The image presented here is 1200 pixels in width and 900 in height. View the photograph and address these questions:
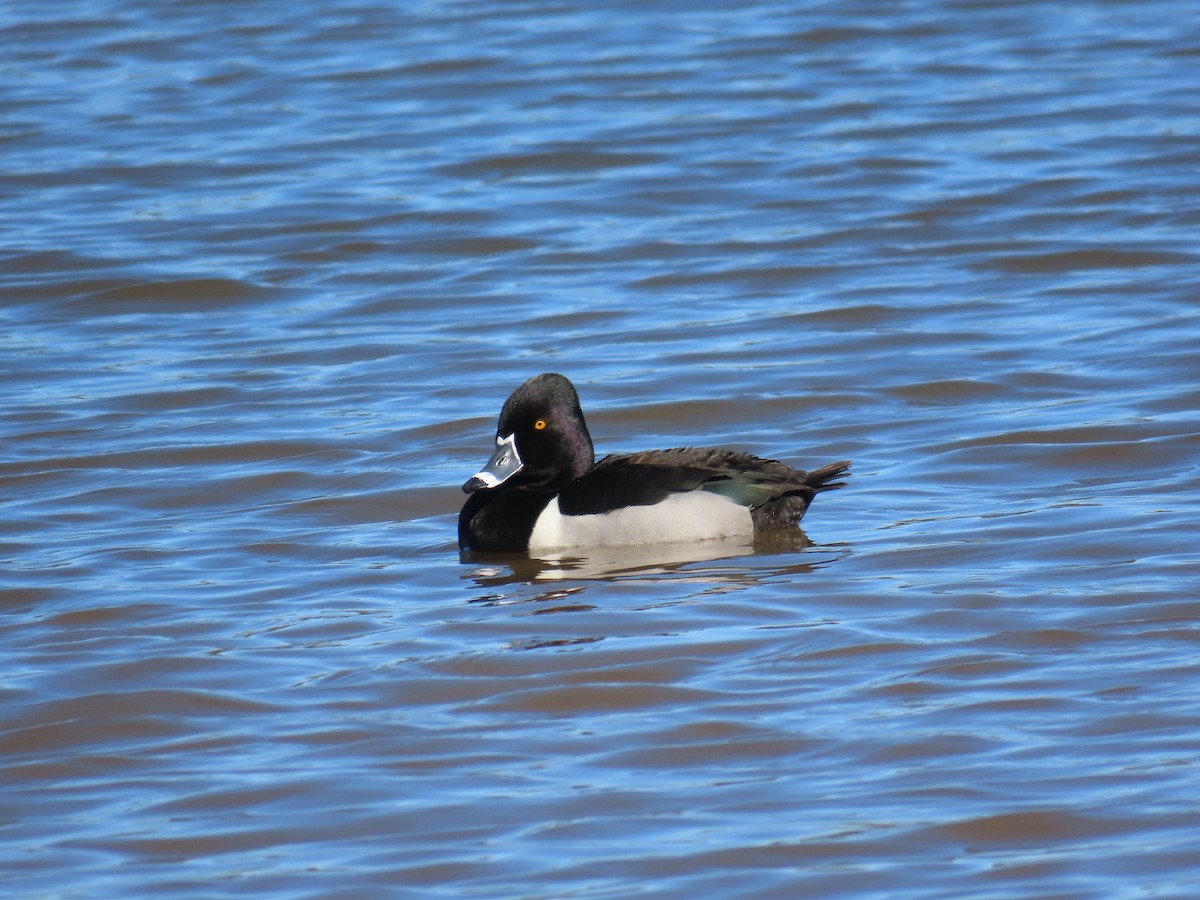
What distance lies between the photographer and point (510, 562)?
7.98 metres

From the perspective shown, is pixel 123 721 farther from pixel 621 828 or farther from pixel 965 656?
pixel 965 656

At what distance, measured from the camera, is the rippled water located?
202 inches

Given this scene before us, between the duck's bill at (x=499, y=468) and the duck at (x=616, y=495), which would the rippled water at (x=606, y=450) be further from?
the duck's bill at (x=499, y=468)

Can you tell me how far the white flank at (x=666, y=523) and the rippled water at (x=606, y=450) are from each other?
12 cm

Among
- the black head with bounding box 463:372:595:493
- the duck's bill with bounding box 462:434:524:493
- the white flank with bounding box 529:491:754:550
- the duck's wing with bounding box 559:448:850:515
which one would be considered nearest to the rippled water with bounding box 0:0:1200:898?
the white flank with bounding box 529:491:754:550

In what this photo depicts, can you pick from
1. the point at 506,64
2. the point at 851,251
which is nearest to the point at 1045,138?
the point at 851,251

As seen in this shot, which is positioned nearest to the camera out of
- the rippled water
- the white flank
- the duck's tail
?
the rippled water

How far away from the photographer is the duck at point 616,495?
7922 millimetres

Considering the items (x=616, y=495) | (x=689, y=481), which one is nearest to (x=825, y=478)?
(x=689, y=481)

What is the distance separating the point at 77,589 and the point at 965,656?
11.3 feet

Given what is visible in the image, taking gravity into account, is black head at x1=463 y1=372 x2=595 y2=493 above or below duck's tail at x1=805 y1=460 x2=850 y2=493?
above

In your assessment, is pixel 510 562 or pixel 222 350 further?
pixel 222 350

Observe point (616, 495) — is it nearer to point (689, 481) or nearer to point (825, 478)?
point (689, 481)

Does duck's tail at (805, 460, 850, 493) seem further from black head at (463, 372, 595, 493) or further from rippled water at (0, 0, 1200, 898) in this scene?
black head at (463, 372, 595, 493)
